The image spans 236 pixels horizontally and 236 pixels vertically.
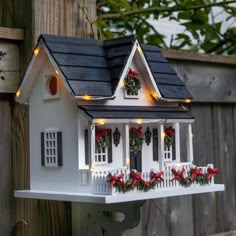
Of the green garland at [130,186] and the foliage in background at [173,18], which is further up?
the foliage in background at [173,18]

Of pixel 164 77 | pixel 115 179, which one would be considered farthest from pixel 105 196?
pixel 164 77

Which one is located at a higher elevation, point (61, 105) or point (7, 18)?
point (7, 18)

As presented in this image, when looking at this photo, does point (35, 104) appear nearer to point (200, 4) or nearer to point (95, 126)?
point (95, 126)

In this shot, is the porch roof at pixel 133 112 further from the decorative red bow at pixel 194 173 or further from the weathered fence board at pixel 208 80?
the weathered fence board at pixel 208 80

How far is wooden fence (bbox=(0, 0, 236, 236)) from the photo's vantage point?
8.11 feet

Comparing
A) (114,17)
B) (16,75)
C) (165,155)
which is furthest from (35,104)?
(114,17)

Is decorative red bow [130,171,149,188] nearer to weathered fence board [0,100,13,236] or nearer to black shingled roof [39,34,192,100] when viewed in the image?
black shingled roof [39,34,192,100]

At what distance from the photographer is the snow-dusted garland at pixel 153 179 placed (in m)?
2.13

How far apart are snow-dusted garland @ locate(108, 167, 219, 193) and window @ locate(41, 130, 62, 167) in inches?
10.4

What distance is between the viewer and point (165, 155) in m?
2.49

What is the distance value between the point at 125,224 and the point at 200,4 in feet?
4.88

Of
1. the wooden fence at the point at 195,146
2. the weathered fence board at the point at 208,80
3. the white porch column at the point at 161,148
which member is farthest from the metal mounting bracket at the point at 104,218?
the weathered fence board at the point at 208,80

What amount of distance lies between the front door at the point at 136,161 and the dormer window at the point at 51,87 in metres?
0.33


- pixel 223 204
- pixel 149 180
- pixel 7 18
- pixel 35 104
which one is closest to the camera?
pixel 149 180
